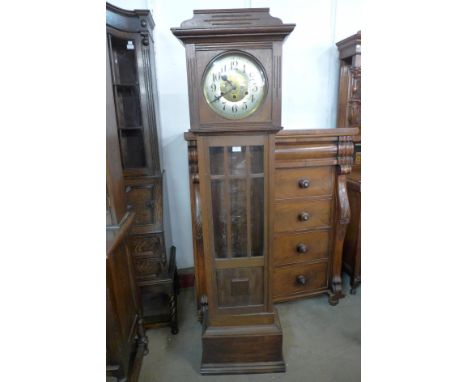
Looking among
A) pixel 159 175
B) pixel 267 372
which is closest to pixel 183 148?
pixel 159 175

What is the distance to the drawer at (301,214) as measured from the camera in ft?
5.32

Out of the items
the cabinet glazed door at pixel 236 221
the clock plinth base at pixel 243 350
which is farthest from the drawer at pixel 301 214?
the clock plinth base at pixel 243 350

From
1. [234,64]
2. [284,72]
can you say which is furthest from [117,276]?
[284,72]

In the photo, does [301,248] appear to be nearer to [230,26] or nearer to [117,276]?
[117,276]

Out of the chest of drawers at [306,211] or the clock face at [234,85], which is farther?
the chest of drawers at [306,211]

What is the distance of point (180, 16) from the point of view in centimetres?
169

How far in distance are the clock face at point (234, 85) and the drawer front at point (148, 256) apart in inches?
33.1

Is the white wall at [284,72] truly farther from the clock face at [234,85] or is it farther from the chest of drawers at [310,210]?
the clock face at [234,85]

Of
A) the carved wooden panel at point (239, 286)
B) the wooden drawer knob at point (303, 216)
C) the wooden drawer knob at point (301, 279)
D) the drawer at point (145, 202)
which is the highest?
Result: the drawer at point (145, 202)

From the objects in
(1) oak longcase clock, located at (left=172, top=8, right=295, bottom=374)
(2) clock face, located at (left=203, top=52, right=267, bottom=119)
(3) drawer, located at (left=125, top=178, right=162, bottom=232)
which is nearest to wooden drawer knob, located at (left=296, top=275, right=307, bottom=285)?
(1) oak longcase clock, located at (left=172, top=8, right=295, bottom=374)

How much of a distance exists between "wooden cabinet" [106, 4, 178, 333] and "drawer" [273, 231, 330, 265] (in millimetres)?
673

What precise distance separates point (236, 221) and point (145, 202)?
24.5 inches

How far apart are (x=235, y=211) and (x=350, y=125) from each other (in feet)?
3.85

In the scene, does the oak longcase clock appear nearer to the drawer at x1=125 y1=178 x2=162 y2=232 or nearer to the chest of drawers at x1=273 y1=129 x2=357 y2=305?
the drawer at x1=125 y1=178 x2=162 y2=232
